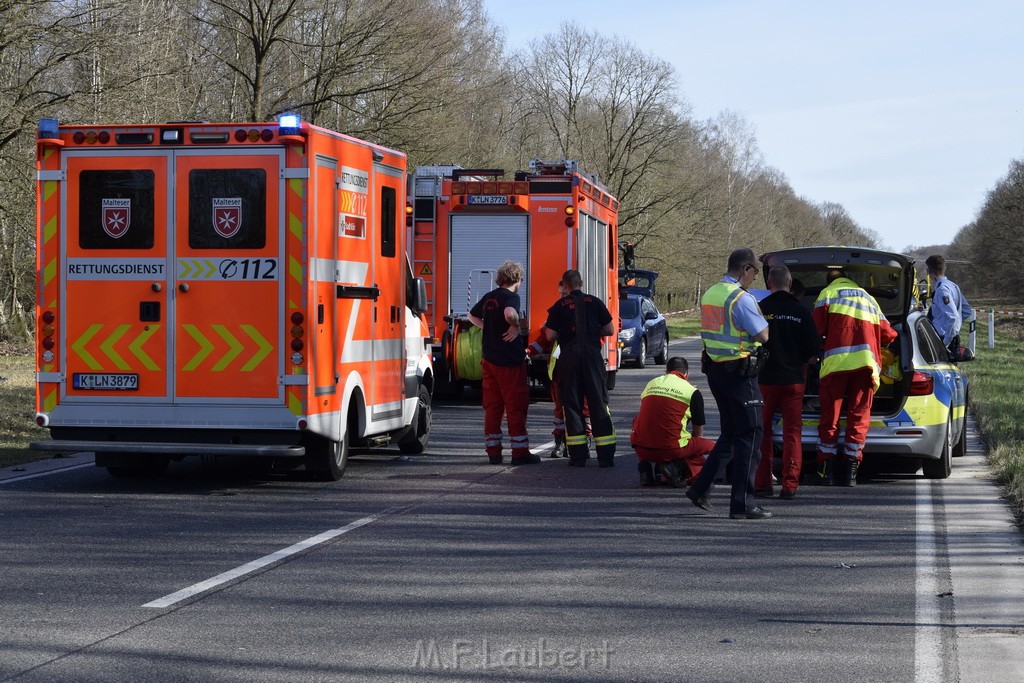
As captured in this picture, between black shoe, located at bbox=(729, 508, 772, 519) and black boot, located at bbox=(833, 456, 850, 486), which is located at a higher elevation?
black boot, located at bbox=(833, 456, 850, 486)

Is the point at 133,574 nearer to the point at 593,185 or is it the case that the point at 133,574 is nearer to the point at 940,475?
the point at 940,475

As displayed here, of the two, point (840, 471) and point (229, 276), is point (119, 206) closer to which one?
point (229, 276)

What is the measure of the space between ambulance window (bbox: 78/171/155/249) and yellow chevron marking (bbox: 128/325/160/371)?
65 cm

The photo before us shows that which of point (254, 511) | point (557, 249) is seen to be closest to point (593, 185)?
point (557, 249)

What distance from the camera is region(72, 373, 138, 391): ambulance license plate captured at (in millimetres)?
10609

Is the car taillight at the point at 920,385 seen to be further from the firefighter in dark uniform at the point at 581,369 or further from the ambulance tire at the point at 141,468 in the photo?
the ambulance tire at the point at 141,468

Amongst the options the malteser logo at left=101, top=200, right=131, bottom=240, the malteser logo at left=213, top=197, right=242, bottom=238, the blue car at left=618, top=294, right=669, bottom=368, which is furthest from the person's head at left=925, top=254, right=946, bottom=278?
the blue car at left=618, top=294, right=669, bottom=368

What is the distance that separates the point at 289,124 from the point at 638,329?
64.2 ft

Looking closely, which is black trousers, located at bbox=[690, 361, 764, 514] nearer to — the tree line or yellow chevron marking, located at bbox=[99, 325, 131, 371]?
yellow chevron marking, located at bbox=[99, 325, 131, 371]

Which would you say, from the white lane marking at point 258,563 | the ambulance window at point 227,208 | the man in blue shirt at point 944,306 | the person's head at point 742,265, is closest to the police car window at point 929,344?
the person's head at point 742,265

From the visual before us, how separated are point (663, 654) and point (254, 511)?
15.1ft

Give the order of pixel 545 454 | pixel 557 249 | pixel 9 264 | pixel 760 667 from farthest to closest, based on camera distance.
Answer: pixel 9 264 < pixel 557 249 < pixel 545 454 < pixel 760 667

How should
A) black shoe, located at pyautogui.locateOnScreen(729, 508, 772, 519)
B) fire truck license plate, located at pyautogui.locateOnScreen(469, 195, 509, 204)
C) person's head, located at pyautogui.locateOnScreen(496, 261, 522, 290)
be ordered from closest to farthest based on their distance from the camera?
1. black shoe, located at pyautogui.locateOnScreen(729, 508, 772, 519)
2. person's head, located at pyautogui.locateOnScreen(496, 261, 522, 290)
3. fire truck license plate, located at pyautogui.locateOnScreen(469, 195, 509, 204)

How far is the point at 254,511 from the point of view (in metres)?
9.73
